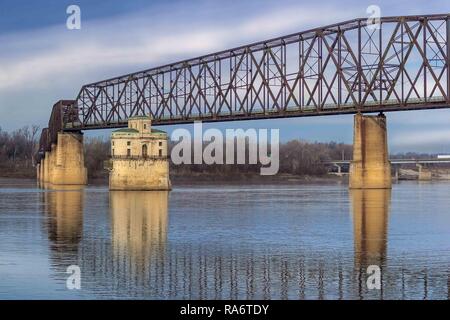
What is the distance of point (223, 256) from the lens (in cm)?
3450

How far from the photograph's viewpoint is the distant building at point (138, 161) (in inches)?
4707

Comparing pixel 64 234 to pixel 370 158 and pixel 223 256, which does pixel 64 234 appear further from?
pixel 370 158

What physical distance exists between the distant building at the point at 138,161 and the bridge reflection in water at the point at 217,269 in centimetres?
7330

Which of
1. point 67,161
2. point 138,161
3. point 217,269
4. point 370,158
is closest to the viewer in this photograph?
point 217,269

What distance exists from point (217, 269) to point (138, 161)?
9093 cm

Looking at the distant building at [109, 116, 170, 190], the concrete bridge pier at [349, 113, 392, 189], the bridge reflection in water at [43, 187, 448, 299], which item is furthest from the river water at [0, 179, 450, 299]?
the distant building at [109, 116, 170, 190]

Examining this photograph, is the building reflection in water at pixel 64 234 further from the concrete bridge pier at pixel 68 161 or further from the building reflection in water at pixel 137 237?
the concrete bridge pier at pixel 68 161

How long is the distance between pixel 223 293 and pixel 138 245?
14038 mm

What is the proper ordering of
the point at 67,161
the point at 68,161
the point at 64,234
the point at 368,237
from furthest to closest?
1. the point at 68,161
2. the point at 67,161
3. the point at 64,234
4. the point at 368,237

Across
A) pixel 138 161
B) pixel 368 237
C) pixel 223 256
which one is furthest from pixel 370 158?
pixel 223 256

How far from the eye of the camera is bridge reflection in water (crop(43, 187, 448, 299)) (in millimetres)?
25516

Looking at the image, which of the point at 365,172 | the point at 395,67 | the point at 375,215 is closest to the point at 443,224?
the point at 375,215

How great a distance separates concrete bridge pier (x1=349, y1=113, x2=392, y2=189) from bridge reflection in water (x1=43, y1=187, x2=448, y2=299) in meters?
70.8
